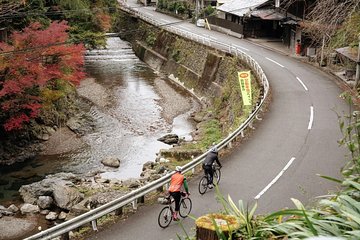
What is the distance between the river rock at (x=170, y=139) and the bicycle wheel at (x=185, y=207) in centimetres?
1405

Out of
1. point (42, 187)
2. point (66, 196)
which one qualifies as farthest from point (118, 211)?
point (42, 187)

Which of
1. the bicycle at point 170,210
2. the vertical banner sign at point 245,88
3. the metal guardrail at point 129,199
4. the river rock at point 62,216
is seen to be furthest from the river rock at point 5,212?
the vertical banner sign at point 245,88

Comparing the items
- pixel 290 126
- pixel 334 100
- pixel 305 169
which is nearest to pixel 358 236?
pixel 305 169

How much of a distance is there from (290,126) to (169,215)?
10.5 meters

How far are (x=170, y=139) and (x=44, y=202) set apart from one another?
10782mm

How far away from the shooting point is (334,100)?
24.7m

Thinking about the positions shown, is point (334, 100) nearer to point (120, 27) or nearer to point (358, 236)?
point (358, 236)

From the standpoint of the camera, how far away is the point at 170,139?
89.6ft

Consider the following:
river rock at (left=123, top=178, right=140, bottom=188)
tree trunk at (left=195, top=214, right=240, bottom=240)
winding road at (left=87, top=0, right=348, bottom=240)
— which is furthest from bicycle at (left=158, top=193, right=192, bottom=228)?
tree trunk at (left=195, top=214, right=240, bottom=240)

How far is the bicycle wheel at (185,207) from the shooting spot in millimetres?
12719

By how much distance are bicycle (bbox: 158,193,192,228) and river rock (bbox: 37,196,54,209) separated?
7213mm

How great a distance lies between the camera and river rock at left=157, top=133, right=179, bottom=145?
27.2m

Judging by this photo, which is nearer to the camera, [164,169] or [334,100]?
[164,169]

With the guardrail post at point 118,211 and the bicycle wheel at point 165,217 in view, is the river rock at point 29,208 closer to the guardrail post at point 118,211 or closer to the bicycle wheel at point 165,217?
the guardrail post at point 118,211
